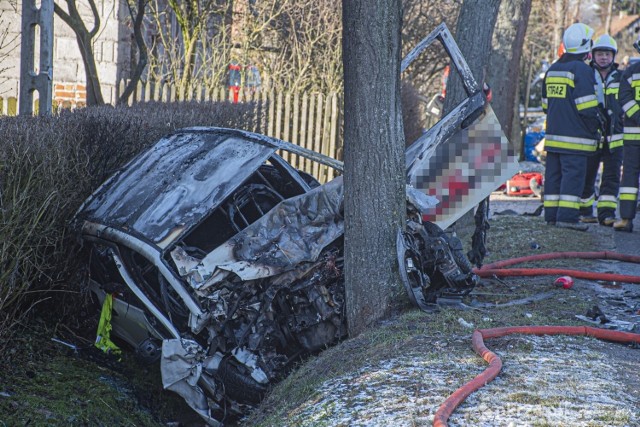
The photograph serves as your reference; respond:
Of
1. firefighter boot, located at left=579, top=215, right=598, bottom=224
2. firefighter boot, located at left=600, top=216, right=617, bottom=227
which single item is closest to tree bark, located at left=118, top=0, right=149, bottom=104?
firefighter boot, located at left=579, top=215, right=598, bottom=224

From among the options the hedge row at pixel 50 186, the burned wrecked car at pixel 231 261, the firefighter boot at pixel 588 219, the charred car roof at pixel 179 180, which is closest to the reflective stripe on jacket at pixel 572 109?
the firefighter boot at pixel 588 219

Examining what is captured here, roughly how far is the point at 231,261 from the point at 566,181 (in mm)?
6034

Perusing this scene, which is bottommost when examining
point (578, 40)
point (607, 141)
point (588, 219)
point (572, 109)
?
point (588, 219)

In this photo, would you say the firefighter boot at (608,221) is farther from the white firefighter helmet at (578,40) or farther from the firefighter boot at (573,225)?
the white firefighter helmet at (578,40)

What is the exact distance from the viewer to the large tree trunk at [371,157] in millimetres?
5676

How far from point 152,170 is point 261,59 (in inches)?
468

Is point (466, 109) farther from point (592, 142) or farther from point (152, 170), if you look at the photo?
point (592, 142)

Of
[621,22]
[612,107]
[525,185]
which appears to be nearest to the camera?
[612,107]

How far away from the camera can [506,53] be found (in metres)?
11.1

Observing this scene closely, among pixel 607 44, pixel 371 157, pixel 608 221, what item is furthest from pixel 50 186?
pixel 607 44

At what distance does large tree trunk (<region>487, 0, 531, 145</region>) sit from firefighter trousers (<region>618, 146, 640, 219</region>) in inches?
54.8

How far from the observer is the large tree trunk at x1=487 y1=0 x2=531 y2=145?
437 inches

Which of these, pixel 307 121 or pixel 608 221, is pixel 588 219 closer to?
pixel 608 221

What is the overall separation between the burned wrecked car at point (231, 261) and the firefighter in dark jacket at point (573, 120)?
4162 mm
